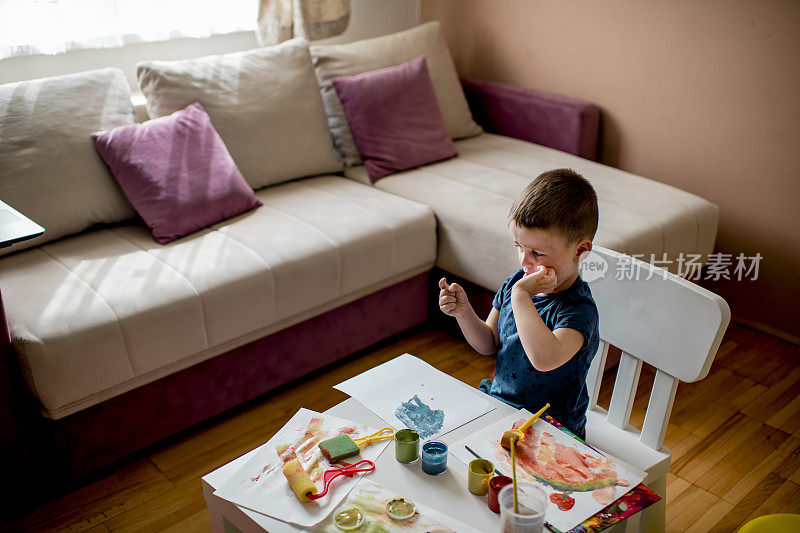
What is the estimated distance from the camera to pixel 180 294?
1.95 m

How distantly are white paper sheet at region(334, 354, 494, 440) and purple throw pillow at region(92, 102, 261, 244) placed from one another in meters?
1.13

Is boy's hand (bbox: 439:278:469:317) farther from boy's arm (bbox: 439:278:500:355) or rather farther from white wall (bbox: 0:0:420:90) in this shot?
white wall (bbox: 0:0:420:90)

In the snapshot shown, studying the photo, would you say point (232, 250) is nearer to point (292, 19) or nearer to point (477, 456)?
point (477, 456)

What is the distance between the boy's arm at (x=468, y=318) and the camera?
140cm

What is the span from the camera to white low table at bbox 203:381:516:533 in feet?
3.46

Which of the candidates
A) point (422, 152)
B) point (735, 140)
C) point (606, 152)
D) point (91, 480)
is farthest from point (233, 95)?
point (735, 140)

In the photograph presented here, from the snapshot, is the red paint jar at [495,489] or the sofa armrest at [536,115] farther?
the sofa armrest at [536,115]

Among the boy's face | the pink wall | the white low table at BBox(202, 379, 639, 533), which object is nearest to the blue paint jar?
the white low table at BBox(202, 379, 639, 533)

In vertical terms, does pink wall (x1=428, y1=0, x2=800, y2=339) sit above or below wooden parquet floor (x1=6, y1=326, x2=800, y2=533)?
above

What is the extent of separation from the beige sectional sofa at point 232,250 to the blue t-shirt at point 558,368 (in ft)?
2.99

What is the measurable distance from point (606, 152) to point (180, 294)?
1.98 metres

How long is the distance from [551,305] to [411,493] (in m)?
0.45

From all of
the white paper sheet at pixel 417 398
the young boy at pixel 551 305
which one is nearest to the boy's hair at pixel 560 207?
the young boy at pixel 551 305

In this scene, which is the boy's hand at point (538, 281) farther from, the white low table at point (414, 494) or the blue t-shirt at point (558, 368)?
the white low table at point (414, 494)
